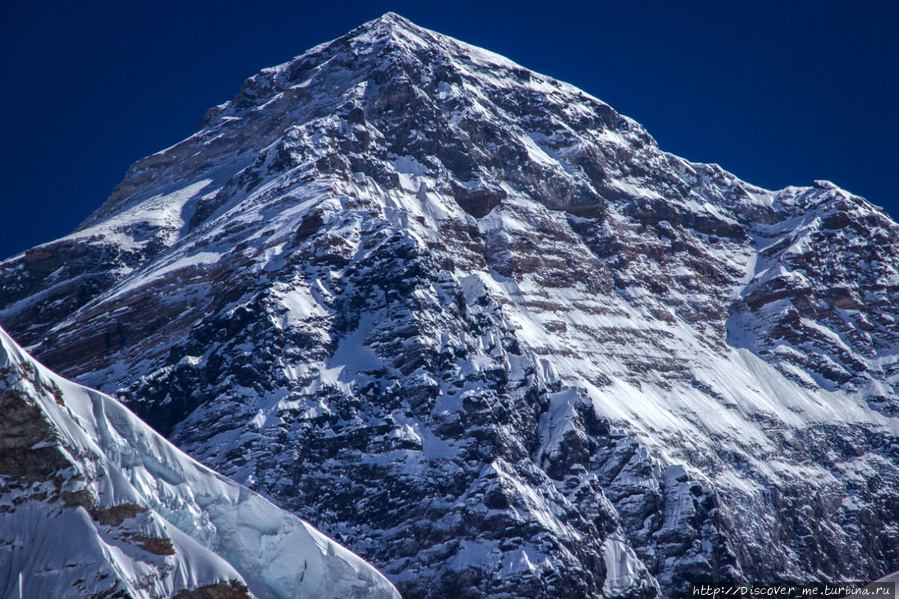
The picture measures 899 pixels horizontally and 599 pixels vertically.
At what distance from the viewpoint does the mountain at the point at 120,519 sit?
40.1m

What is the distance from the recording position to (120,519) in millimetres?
42562

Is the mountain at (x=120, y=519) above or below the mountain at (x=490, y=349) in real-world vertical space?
below

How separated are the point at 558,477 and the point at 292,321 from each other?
3426 cm

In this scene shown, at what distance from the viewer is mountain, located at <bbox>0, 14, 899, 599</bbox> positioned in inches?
4031

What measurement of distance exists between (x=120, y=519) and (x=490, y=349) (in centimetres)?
8101

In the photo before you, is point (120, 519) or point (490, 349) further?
point (490, 349)

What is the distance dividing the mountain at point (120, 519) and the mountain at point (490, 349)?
46789 mm

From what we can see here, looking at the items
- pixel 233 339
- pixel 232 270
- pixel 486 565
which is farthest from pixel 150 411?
pixel 486 565

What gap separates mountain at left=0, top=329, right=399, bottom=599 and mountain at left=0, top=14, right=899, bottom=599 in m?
46.8

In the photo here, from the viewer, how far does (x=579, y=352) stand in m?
145

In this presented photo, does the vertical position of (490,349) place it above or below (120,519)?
above

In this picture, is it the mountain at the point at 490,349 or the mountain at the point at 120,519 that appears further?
the mountain at the point at 490,349

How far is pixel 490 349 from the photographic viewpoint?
398 feet

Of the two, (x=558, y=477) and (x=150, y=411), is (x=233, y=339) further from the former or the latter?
(x=558, y=477)
